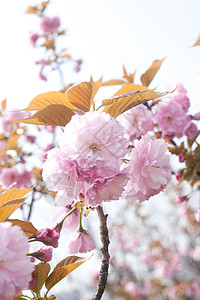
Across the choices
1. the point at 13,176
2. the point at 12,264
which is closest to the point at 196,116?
the point at 12,264

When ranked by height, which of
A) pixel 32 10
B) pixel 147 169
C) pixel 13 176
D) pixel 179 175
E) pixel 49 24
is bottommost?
A: pixel 13 176

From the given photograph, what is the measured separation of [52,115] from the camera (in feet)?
2.35

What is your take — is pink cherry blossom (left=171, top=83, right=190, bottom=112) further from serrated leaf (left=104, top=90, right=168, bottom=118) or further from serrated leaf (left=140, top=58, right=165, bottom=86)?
serrated leaf (left=104, top=90, right=168, bottom=118)

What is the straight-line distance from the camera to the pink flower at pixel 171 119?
1.44 meters

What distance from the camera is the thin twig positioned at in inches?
27.2

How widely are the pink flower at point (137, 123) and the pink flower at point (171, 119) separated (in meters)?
0.05

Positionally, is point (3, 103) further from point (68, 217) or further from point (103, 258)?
point (103, 258)

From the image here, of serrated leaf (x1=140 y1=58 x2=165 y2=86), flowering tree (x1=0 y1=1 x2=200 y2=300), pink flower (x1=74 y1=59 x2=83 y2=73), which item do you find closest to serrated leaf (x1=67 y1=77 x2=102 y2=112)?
flowering tree (x1=0 y1=1 x2=200 y2=300)

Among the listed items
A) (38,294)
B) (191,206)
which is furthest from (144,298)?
(38,294)

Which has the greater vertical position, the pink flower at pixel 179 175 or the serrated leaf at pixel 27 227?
the serrated leaf at pixel 27 227

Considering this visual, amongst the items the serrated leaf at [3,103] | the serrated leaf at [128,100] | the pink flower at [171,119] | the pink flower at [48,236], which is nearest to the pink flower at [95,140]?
the serrated leaf at [128,100]

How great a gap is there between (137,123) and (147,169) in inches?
30.2

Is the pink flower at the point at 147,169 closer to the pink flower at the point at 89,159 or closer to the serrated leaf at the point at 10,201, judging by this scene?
the pink flower at the point at 89,159

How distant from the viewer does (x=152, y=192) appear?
0.74 metres
